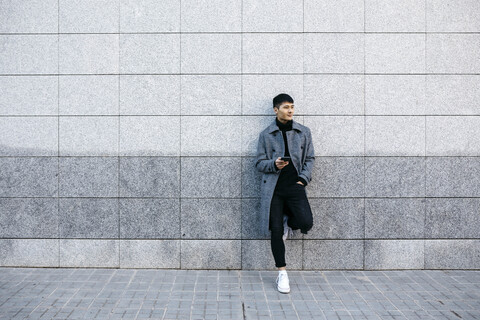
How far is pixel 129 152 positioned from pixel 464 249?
4.89 metres

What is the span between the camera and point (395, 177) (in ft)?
19.7

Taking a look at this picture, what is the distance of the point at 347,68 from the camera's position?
593cm

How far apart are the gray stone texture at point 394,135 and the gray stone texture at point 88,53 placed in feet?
12.1

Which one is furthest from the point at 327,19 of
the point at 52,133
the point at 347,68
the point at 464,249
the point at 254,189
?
the point at 52,133

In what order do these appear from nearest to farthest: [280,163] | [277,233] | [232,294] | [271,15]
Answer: [232,294] → [280,163] → [277,233] → [271,15]

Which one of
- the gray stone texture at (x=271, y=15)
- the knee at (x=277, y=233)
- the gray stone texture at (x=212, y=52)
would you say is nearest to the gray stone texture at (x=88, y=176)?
the gray stone texture at (x=212, y=52)

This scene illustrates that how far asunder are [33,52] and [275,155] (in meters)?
3.69

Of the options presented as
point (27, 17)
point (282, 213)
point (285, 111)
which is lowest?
point (282, 213)

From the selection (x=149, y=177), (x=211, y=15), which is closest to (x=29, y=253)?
(x=149, y=177)

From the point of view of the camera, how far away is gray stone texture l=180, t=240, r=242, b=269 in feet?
19.6

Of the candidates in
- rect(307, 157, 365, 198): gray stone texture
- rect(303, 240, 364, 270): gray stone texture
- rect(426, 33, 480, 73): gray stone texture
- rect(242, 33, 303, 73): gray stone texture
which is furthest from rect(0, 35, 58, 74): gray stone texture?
rect(426, 33, 480, 73): gray stone texture

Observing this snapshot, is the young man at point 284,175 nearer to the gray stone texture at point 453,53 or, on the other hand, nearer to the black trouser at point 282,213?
the black trouser at point 282,213

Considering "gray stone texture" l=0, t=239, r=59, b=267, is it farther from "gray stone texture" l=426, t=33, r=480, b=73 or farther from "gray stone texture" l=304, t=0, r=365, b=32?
"gray stone texture" l=426, t=33, r=480, b=73

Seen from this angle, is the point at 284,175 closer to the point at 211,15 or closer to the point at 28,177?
the point at 211,15
